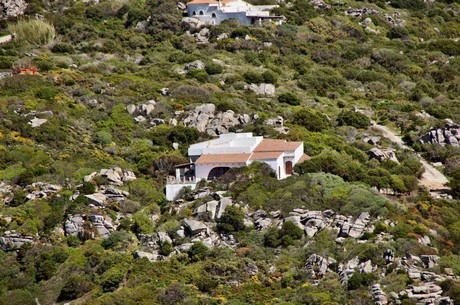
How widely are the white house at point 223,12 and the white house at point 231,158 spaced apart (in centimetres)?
3792

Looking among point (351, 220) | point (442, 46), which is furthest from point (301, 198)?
point (442, 46)

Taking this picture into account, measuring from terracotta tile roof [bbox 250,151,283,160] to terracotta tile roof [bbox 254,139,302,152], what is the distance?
0.45 metres

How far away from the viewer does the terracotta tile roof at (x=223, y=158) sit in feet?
165

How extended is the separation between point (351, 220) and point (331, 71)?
121 ft

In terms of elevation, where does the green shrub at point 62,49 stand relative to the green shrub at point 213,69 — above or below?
above

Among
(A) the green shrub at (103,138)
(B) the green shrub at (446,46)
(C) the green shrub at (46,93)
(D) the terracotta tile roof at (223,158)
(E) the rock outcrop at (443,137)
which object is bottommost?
(B) the green shrub at (446,46)

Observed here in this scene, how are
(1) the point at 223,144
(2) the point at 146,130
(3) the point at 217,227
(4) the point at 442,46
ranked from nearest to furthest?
(3) the point at 217,227 < (1) the point at 223,144 < (2) the point at 146,130 < (4) the point at 442,46

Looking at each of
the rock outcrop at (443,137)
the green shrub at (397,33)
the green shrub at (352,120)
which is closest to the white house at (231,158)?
the green shrub at (352,120)

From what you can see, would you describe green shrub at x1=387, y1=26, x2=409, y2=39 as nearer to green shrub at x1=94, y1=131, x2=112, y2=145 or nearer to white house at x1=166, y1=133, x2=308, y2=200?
white house at x1=166, y1=133, x2=308, y2=200

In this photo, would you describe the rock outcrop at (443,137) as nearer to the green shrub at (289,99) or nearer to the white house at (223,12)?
the green shrub at (289,99)

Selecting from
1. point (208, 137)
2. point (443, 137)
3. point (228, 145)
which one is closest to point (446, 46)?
point (443, 137)

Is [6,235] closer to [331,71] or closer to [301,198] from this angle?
[301,198]

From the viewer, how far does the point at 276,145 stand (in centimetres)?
5175

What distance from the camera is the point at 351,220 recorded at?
44.8 metres
